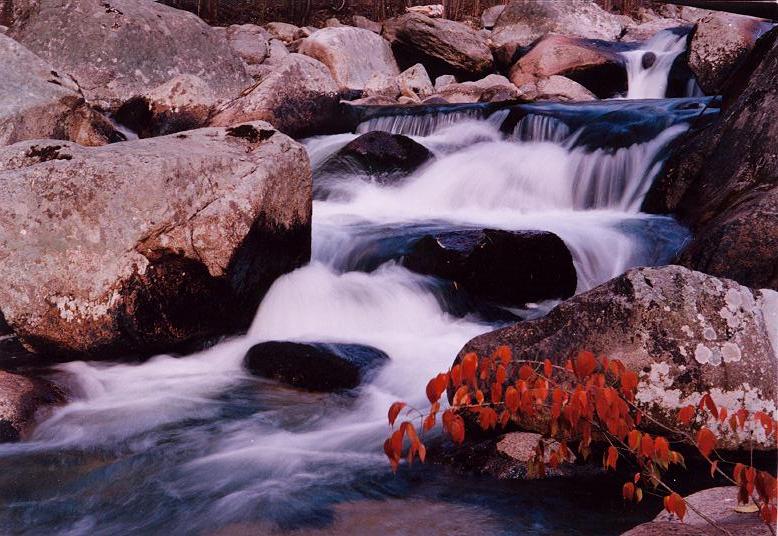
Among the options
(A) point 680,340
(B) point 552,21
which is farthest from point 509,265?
(B) point 552,21

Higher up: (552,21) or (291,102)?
(552,21)

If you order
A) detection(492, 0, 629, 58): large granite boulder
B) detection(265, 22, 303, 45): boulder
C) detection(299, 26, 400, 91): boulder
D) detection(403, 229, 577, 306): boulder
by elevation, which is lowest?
Result: detection(403, 229, 577, 306): boulder

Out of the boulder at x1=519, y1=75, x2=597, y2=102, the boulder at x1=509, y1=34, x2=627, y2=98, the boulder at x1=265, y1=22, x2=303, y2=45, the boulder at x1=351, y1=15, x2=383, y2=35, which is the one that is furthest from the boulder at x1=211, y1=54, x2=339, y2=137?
the boulder at x1=351, y1=15, x2=383, y2=35

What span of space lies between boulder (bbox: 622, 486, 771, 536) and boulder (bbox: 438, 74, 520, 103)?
13.4 meters

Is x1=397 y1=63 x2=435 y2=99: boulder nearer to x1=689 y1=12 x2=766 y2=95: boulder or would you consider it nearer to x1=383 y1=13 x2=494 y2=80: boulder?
x1=383 y1=13 x2=494 y2=80: boulder

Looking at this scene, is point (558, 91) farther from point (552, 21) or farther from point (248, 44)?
point (552, 21)

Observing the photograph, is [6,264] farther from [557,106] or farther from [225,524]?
[557,106]

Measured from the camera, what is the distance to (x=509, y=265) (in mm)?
6949

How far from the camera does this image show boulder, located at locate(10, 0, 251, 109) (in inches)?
514

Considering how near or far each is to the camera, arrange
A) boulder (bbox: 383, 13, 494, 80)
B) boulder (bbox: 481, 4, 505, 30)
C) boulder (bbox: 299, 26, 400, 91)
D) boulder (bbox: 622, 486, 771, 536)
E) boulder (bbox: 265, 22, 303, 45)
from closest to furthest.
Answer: boulder (bbox: 622, 486, 771, 536) → boulder (bbox: 299, 26, 400, 91) → boulder (bbox: 383, 13, 494, 80) → boulder (bbox: 265, 22, 303, 45) → boulder (bbox: 481, 4, 505, 30)

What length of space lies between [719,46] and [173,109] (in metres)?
10.5

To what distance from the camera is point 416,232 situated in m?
8.33

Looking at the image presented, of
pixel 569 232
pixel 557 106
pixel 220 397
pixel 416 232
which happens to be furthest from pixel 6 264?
pixel 557 106

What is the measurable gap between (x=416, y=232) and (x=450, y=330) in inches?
75.5
